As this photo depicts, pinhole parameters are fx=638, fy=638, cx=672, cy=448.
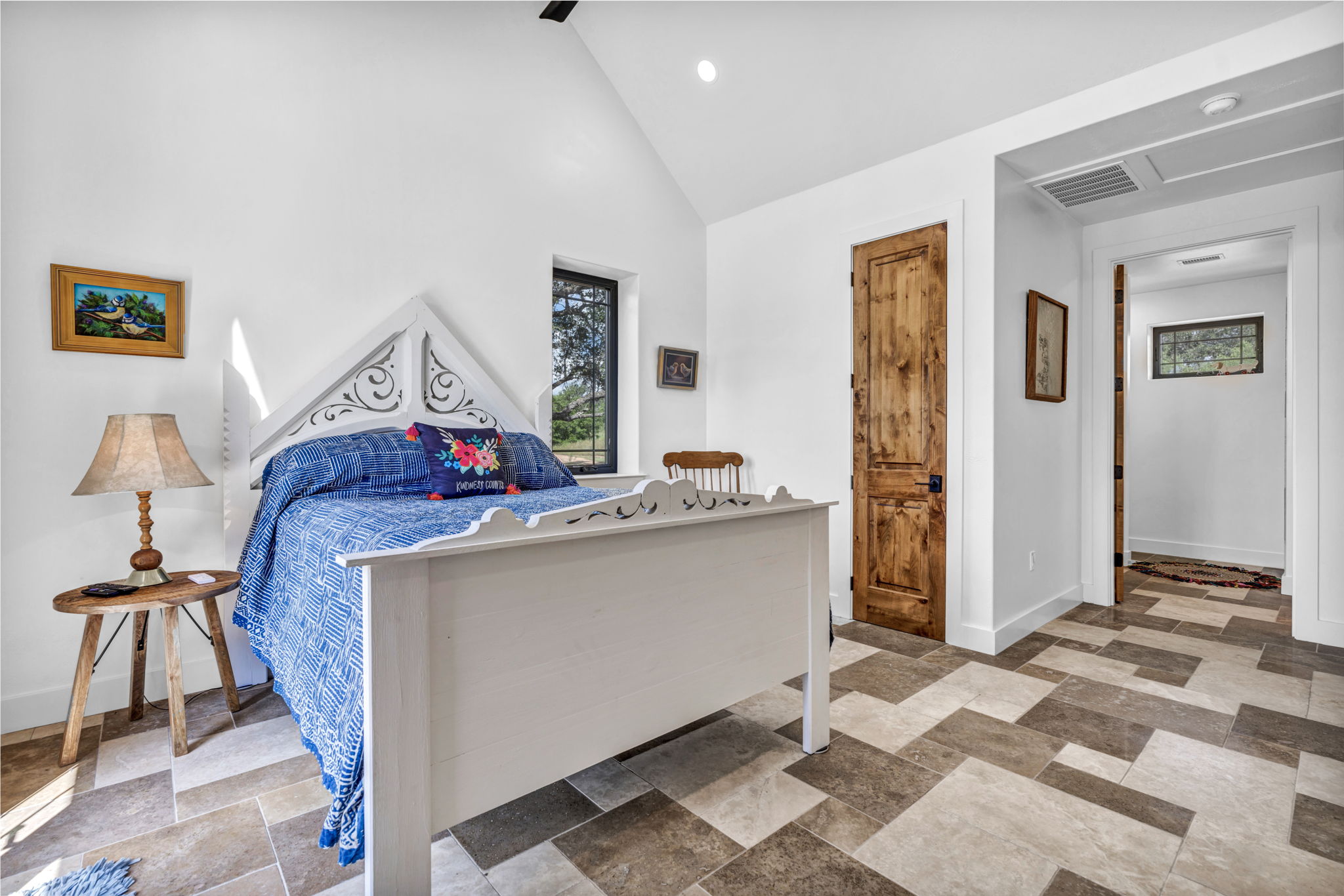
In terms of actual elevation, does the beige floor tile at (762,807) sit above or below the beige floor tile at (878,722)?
above

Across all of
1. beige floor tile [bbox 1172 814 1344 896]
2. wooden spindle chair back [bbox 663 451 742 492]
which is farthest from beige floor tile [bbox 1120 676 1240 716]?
wooden spindle chair back [bbox 663 451 742 492]

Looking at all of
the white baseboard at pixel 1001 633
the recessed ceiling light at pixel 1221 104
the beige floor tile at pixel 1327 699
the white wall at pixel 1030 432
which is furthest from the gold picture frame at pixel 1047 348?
the beige floor tile at pixel 1327 699

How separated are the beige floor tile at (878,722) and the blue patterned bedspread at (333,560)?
1.29 m

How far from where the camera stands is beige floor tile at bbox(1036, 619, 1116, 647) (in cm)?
334

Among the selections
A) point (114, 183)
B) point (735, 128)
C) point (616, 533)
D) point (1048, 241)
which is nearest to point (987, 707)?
point (616, 533)

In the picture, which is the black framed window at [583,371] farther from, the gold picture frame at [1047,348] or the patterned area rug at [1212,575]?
the patterned area rug at [1212,575]

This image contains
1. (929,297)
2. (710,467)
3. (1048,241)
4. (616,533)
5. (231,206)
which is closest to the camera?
(616,533)

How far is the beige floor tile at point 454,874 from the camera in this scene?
4.71ft

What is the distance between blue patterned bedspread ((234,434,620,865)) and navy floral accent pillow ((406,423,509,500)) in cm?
8

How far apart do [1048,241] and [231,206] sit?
4.15m

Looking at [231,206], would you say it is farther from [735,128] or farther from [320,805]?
[735,128]

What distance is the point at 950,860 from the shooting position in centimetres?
155

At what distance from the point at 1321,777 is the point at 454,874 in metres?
2.53

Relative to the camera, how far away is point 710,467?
4.19m
